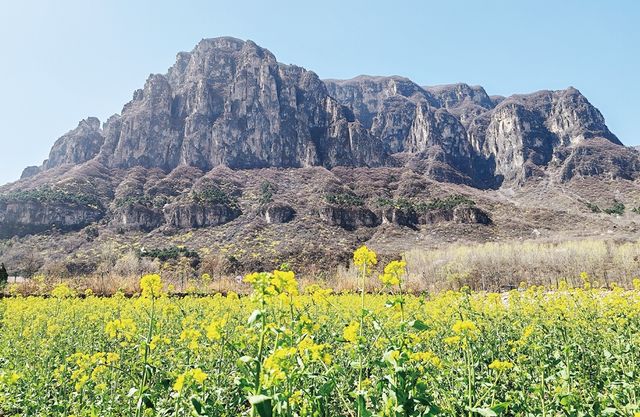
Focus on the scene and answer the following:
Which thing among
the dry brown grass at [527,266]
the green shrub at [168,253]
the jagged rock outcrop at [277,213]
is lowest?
the dry brown grass at [527,266]

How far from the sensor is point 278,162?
105000 mm

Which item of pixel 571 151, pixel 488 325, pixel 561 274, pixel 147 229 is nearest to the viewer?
pixel 488 325

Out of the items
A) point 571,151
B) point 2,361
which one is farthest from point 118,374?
point 571,151

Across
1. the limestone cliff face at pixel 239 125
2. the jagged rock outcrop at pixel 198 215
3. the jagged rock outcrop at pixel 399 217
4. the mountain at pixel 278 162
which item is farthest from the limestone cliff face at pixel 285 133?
the jagged rock outcrop at pixel 399 217

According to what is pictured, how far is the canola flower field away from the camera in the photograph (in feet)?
8.57

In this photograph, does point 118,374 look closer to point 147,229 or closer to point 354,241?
point 354,241

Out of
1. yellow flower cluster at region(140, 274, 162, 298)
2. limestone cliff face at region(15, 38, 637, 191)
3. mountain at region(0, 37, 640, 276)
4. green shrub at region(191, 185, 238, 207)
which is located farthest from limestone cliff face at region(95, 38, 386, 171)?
yellow flower cluster at region(140, 274, 162, 298)

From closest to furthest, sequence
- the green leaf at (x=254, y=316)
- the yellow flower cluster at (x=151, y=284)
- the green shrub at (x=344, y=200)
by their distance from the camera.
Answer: the green leaf at (x=254, y=316)
the yellow flower cluster at (x=151, y=284)
the green shrub at (x=344, y=200)

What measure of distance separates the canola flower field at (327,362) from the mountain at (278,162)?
148 feet

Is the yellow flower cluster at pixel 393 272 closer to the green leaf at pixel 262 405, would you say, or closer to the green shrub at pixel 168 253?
the green leaf at pixel 262 405

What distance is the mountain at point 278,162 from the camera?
70.6 m

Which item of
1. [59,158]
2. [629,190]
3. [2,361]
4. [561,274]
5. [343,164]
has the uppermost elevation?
[59,158]

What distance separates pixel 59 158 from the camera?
126750mm

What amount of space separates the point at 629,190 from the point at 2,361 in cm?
11678
